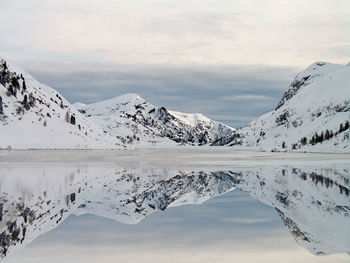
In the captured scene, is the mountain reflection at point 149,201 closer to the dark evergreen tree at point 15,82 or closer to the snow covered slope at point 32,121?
the snow covered slope at point 32,121

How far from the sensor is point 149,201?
83.1 feet

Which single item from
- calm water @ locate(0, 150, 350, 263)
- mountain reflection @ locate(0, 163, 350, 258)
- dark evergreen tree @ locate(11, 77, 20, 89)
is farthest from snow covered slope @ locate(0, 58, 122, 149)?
calm water @ locate(0, 150, 350, 263)

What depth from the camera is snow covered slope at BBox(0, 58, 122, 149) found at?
456 feet

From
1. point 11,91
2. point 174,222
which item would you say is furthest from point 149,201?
point 11,91

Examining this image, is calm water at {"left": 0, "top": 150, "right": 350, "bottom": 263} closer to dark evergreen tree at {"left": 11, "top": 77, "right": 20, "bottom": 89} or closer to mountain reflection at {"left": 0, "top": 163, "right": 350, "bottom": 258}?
mountain reflection at {"left": 0, "top": 163, "right": 350, "bottom": 258}

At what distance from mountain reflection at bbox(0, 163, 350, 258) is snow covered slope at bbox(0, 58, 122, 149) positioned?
338 ft

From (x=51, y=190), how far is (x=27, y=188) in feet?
5.46

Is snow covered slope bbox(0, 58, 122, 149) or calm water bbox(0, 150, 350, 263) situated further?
snow covered slope bbox(0, 58, 122, 149)

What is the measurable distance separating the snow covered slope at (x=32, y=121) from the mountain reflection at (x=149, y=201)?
103103mm

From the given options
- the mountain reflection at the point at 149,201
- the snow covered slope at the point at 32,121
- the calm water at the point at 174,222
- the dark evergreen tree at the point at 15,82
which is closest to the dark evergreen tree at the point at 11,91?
the snow covered slope at the point at 32,121

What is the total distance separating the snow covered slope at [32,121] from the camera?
139000mm

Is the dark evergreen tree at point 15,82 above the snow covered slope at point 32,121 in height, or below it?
above

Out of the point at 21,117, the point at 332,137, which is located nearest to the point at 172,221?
the point at 21,117

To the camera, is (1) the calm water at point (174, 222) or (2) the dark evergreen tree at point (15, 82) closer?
(1) the calm water at point (174, 222)
